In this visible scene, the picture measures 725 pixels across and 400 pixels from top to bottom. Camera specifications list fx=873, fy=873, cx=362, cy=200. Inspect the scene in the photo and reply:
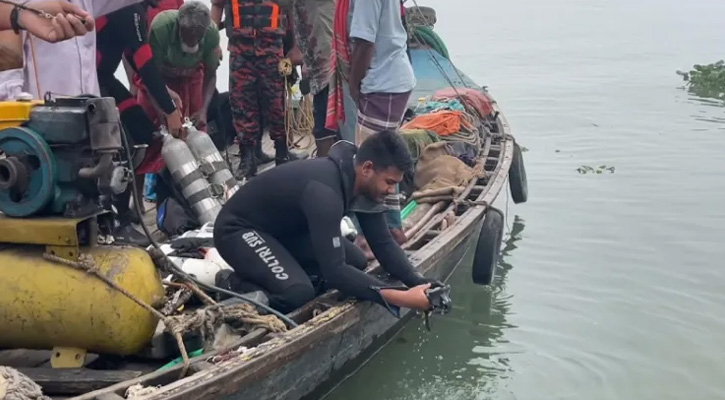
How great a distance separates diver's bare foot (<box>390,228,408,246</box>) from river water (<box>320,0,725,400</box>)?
68 centimetres

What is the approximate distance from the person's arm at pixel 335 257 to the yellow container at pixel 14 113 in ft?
4.42

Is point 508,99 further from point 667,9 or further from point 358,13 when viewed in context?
point 667,9

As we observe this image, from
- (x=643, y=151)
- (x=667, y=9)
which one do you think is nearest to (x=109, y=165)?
(x=643, y=151)

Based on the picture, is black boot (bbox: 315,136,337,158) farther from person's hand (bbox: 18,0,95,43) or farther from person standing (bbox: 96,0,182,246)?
person's hand (bbox: 18,0,95,43)

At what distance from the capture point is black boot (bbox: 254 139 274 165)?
24.0ft

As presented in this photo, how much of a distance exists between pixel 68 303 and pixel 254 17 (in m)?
3.84

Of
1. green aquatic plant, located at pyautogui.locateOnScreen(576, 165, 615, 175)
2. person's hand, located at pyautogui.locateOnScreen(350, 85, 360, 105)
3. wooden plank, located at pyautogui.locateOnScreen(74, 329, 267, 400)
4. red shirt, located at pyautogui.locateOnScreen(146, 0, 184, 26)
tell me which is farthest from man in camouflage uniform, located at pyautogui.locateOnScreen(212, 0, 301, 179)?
green aquatic plant, located at pyautogui.locateOnScreen(576, 165, 615, 175)

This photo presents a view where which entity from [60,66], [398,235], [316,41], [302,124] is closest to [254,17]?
[316,41]

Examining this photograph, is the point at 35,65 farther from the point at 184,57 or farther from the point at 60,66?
the point at 184,57

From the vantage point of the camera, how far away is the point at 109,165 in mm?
3570

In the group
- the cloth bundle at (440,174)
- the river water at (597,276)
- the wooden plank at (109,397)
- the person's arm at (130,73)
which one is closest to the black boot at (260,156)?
the person's arm at (130,73)

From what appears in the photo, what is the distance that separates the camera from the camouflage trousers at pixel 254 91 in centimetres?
692

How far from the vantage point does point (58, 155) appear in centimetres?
356

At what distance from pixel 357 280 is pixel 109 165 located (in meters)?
1.37
